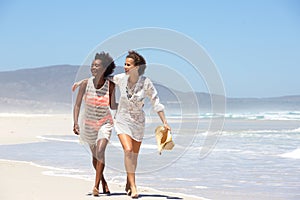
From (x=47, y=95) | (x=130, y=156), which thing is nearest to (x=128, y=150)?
(x=130, y=156)

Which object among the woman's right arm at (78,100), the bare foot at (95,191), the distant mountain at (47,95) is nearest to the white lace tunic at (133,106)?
the woman's right arm at (78,100)

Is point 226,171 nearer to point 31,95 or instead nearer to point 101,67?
point 101,67

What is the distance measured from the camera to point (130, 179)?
6.08 m

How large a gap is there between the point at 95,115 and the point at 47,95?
77.7m

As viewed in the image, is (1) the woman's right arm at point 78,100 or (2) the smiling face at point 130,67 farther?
(1) the woman's right arm at point 78,100

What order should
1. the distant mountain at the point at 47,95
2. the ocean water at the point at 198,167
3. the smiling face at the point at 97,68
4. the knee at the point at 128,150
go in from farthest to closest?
1. the distant mountain at the point at 47,95
2. the ocean water at the point at 198,167
3. the smiling face at the point at 97,68
4. the knee at the point at 128,150

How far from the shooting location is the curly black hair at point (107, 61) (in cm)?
622

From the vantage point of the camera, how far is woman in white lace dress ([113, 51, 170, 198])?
5.98 meters

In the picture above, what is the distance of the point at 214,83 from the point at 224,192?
64.2 inches

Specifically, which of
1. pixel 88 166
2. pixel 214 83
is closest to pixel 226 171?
pixel 214 83

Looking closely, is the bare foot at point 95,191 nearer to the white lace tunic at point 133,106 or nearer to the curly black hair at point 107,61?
the white lace tunic at point 133,106

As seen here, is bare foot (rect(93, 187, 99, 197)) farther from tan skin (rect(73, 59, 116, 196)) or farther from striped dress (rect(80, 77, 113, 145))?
striped dress (rect(80, 77, 113, 145))

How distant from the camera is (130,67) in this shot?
602cm

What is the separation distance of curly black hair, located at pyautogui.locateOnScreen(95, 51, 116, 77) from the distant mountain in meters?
49.0
